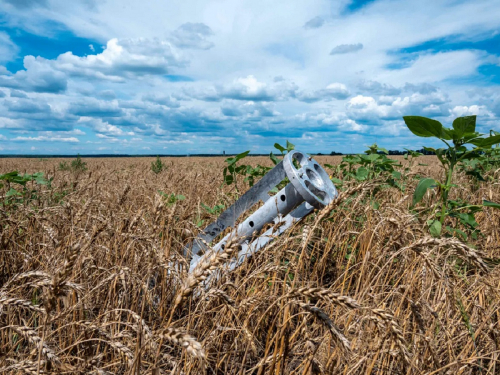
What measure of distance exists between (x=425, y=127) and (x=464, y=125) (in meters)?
0.22

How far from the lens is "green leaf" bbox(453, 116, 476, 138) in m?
1.96

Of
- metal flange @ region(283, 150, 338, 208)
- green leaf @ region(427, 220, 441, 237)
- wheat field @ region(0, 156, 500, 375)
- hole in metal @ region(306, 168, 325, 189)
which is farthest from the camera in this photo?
green leaf @ region(427, 220, 441, 237)

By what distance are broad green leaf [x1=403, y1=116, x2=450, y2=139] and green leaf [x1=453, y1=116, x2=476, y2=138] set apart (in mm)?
69

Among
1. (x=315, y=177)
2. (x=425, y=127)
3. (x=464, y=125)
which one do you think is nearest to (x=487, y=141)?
(x=464, y=125)

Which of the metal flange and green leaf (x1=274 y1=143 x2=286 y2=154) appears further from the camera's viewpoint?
green leaf (x1=274 y1=143 x2=286 y2=154)

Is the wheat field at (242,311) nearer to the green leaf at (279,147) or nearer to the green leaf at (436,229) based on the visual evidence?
the green leaf at (436,229)

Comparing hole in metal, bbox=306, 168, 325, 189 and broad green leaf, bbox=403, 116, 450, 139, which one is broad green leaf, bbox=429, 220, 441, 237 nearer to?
broad green leaf, bbox=403, 116, 450, 139

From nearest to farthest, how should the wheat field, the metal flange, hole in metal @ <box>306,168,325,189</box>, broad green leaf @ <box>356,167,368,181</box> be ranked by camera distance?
1. the wheat field
2. the metal flange
3. hole in metal @ <box>306,168,325,189</box>
4. broad green leaf @ <box>356,167,368,181</box>

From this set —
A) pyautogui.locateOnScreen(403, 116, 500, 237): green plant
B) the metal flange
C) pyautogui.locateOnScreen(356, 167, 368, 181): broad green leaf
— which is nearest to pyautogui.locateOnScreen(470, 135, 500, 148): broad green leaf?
pyautogui.locateOnScreen(403, 116, 500, 237): green plant

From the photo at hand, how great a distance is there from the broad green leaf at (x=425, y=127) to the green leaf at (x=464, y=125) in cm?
7

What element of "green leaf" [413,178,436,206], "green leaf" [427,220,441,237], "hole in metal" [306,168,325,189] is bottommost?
"green leaf" [427,220,441,237]

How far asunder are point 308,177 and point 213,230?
2.59 feet

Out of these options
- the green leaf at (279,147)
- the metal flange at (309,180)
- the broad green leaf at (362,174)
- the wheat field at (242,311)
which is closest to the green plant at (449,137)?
the wheat field at (242,311)

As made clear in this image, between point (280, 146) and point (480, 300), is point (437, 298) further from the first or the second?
point (280, 146)
